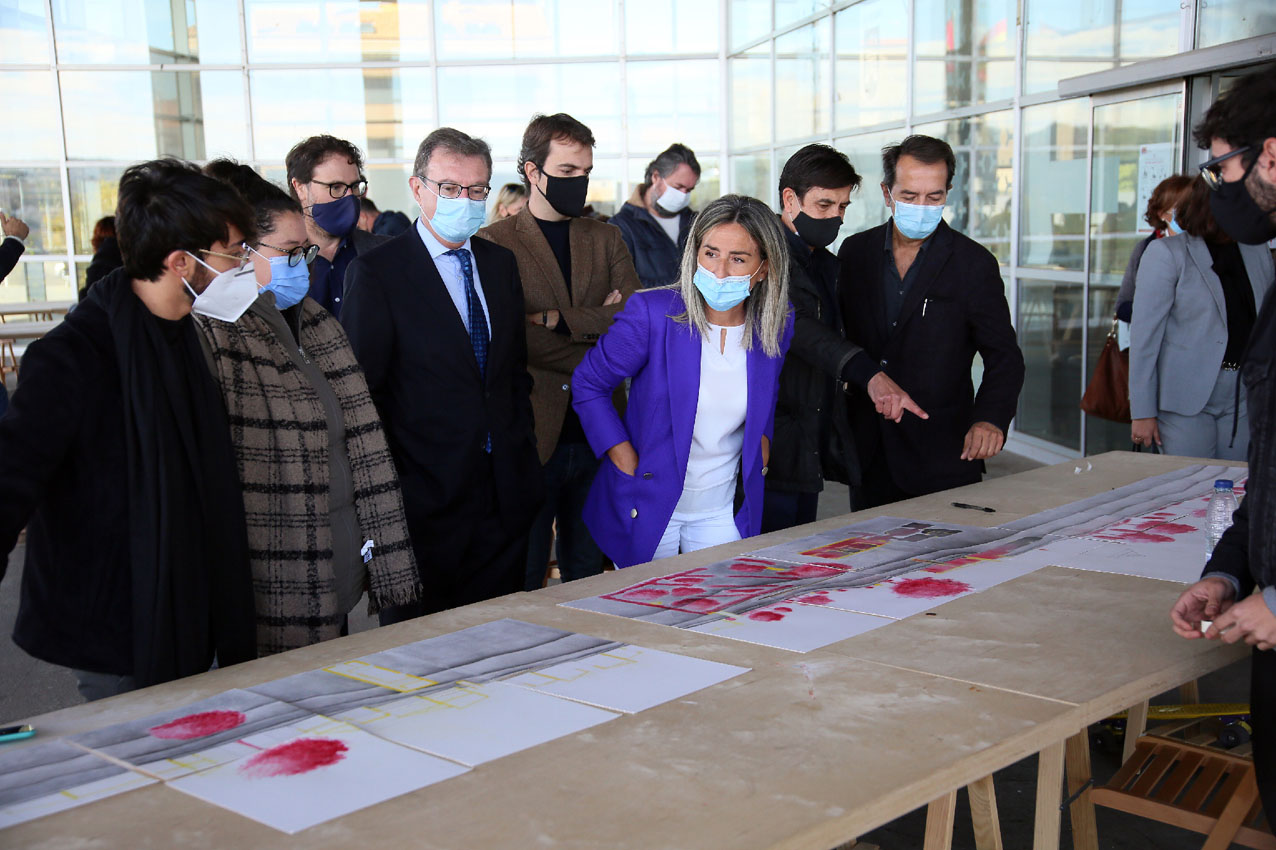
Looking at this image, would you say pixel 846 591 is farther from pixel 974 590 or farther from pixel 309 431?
pixel 309 431

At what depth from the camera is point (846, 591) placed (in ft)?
7.16

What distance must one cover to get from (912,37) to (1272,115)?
22.4 feet

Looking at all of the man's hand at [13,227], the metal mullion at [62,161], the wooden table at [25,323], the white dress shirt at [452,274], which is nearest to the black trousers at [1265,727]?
the white dress shirt at [452,274]

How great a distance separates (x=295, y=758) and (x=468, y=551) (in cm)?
150

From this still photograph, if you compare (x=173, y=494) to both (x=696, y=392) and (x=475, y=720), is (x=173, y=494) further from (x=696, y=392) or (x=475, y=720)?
(x=696, y=392)

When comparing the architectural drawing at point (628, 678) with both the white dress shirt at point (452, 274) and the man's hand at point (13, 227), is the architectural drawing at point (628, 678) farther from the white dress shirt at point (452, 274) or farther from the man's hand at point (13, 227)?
the man's hand at point (13, 227)

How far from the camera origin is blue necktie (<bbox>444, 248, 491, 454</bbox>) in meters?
2.93

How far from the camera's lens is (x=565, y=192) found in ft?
11.2

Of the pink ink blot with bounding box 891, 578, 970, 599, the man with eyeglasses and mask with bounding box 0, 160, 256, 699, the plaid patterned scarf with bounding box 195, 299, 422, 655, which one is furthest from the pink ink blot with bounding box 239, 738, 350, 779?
the pink ink blot with bounding box 891, 578, 970, 599

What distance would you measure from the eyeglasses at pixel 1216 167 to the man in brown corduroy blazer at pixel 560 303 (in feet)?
5.84

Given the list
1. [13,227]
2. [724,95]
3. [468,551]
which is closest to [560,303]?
[468,551]

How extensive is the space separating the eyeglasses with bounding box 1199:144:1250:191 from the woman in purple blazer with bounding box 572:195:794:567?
3.63 ft

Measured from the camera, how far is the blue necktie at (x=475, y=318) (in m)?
2.93

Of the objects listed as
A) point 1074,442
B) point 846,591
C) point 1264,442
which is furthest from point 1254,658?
point 1074,442
